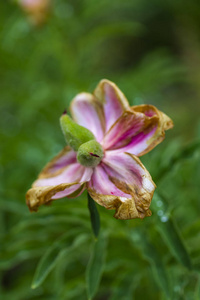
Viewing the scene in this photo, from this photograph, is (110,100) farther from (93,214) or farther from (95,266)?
(95,266)

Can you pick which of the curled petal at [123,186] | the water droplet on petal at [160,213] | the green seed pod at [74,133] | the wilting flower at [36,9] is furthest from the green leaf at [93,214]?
the wilting flower at [36,9]

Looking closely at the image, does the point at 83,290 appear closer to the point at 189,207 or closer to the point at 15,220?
the point at 189,207

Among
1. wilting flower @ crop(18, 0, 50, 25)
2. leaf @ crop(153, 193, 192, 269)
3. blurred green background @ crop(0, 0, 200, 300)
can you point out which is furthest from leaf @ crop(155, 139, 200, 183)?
wilting flower @ crop(18, 0, 50, 25)

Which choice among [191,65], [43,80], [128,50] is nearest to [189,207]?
[43,80]

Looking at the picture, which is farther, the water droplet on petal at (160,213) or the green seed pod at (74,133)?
the water droplet on petal at (160,213)

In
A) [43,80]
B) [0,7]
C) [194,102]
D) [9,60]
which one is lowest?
[194,102]

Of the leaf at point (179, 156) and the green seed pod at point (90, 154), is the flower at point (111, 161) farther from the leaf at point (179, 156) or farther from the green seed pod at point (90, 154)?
the leaf at point (179, 156)
